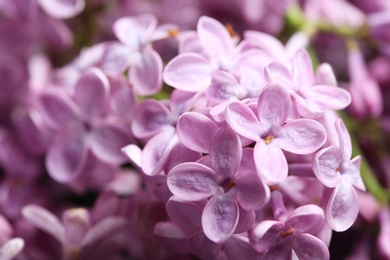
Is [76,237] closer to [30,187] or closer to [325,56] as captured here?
[30,187]

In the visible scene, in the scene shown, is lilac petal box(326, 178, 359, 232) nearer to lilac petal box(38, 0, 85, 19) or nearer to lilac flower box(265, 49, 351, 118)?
lilac flower box(265, 49, 351, 118)

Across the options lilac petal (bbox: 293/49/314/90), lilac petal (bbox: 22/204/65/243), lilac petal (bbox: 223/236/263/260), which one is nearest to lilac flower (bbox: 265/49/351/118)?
lilac petal (bbox: 293/49/314/90)

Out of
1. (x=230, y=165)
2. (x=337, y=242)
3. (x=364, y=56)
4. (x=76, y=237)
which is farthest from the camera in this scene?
(x=364, y=56)

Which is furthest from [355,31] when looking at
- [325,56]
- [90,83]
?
[90,83]

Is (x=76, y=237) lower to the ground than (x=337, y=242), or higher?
higher

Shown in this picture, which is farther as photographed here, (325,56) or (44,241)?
(325,56)

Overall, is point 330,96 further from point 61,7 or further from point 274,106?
point 61,7

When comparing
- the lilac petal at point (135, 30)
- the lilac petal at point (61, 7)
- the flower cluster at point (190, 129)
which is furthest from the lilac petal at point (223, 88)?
the lilac petal at point (61, 7)

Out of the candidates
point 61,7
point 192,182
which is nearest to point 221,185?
point 192,182
